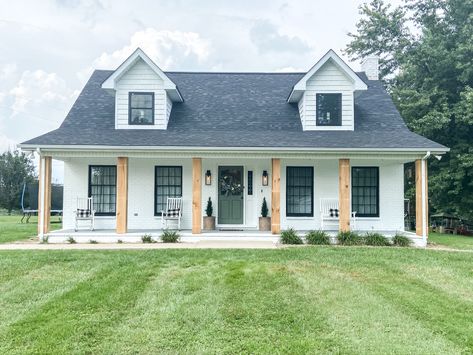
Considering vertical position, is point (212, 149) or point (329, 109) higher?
point (329, 109)

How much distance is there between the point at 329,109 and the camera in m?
13.4

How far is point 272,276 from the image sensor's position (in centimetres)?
689

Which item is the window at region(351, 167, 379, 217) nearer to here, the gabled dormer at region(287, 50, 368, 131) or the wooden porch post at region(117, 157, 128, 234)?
the gabled dormer at region(287, 50, 368, 131)

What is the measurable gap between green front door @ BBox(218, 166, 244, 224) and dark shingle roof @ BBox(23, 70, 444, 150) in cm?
142

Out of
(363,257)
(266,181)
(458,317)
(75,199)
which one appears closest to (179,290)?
(458,317)

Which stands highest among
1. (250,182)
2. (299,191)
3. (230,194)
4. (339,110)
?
(339,110)

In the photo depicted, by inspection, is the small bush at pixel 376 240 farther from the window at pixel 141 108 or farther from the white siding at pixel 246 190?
the window at pixel 141 108

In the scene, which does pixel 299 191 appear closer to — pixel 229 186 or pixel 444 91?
pixel 229 186

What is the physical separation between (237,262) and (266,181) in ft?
18.3

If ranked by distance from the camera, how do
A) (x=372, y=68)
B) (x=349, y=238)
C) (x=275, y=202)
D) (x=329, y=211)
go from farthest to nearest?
1. (x=372, y=68)
2. (x=329, y=211)
3. (x=275, y=202)
4. (x=349, y=238)

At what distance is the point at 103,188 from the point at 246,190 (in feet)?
16.0

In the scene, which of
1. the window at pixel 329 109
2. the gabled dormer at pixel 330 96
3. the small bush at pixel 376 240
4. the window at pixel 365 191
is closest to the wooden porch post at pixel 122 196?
the gabled dormer at pixel 330 96

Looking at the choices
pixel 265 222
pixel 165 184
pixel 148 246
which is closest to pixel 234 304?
pixel 148 246

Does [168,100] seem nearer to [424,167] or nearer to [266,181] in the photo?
[266,181]
